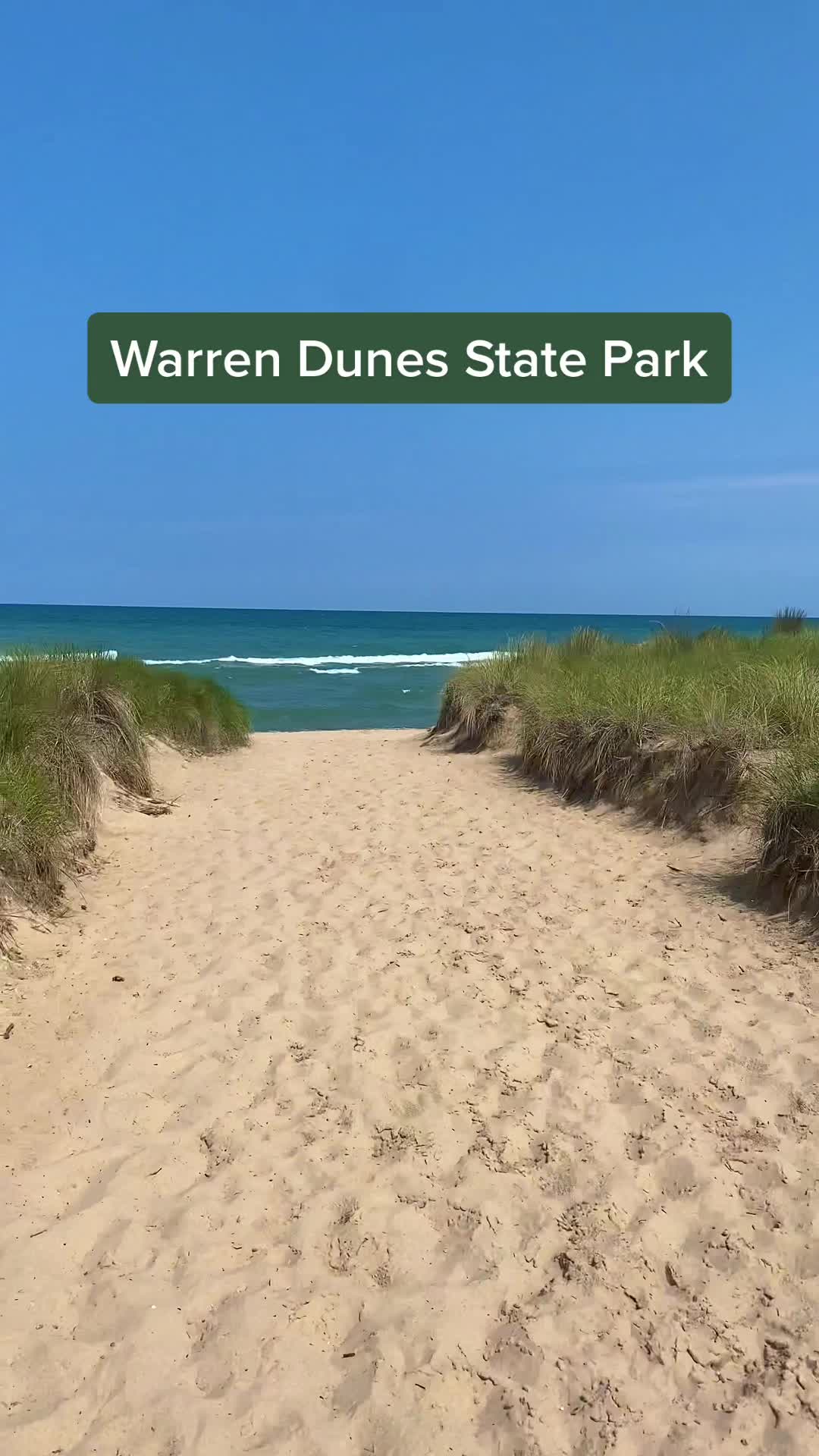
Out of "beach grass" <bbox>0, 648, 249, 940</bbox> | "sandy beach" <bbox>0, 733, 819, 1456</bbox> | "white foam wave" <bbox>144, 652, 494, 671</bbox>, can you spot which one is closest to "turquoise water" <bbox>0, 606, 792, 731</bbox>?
"white foam wave" <bbox>144, 652, 494, 671</bbox>

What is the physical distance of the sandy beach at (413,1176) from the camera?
2.31 m

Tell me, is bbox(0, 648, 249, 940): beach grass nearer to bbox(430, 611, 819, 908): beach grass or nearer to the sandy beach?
the sandy beach

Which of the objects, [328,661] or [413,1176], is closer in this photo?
[413,1176]

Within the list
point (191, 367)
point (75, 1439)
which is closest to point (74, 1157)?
point (75, 1439)

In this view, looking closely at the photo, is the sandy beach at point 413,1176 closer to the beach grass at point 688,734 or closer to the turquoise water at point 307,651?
the beach grass at point 688,734

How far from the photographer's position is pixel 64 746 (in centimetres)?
670

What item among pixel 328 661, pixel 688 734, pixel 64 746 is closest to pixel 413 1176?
pixel 64 746

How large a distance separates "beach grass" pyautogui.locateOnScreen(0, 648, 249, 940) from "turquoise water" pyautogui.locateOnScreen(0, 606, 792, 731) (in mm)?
949

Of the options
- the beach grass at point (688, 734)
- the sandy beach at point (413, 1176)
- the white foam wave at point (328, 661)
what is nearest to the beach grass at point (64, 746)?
the sandy beach at point (413, 1176)

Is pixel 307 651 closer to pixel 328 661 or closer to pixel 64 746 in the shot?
pixel 328 661

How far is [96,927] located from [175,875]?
1.18 m

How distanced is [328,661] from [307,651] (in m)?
6.87

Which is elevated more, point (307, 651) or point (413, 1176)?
point (307, 651)

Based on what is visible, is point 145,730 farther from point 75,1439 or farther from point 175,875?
point 75,1439
